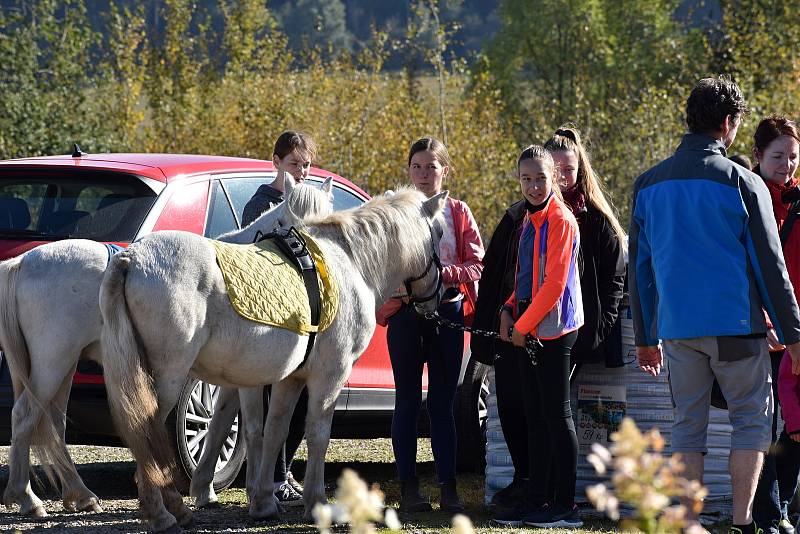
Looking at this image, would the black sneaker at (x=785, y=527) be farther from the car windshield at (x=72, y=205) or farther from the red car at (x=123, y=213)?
the car windshield at (x=72, y=205)

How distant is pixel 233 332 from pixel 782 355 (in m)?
2.51

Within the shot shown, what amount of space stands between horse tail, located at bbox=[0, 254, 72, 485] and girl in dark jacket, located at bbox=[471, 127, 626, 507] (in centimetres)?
213

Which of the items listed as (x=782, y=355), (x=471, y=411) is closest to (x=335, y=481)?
(x=471, y=411)

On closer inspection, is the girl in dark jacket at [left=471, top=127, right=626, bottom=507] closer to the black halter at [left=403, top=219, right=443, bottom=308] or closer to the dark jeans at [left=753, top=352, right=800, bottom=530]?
the black halter at [left=403, top=219, right=443, bottom=308]

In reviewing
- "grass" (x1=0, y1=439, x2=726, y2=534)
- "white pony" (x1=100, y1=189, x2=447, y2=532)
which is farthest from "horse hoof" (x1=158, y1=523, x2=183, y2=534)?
"grass" (x1=0, y1=439, x2=726, y2=534)

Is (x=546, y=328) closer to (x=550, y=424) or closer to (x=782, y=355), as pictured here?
(x=550, y=424)

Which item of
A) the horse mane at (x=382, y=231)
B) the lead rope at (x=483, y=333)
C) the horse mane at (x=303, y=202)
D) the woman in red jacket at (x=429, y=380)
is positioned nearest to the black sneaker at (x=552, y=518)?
the woman in red jacket at (x=429, y=380)

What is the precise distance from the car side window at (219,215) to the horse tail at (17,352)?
1.28m

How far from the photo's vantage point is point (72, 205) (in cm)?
595

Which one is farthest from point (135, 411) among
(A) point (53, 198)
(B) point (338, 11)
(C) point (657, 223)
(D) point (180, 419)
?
(B) point (338, 11)

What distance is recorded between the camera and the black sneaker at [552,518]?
5.36m

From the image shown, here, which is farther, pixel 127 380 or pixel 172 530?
pixel 172 530

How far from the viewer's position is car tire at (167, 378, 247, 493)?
6066mm

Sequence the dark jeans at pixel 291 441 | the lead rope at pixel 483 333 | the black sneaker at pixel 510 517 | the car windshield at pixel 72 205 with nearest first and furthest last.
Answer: the lead rope at pixel 483 333 < the black sneaker at pixel 510 517 < the car windshield at pixel 72 205 < the dark jeans at pixel 291 441
